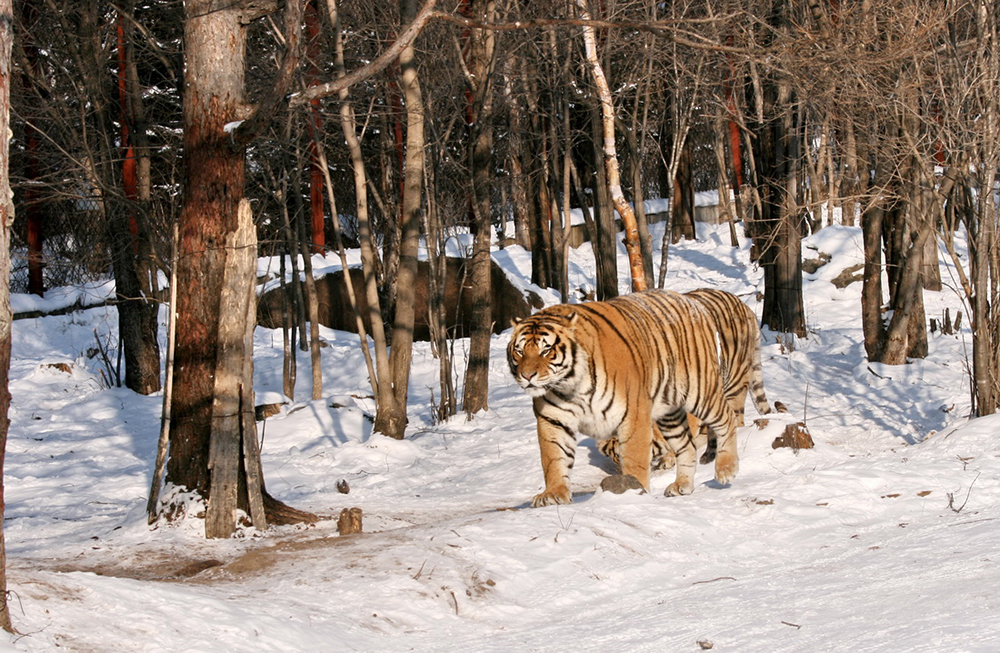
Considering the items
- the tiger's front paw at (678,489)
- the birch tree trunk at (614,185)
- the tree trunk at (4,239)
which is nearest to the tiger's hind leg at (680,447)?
the tiger's front paw at (678,489)

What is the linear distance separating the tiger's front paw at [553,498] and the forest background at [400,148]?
1.82 meters

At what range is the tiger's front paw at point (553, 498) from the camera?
749 cm

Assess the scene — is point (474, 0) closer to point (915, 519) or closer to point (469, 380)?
point (469, 380)

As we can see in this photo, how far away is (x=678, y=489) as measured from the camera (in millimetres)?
7895

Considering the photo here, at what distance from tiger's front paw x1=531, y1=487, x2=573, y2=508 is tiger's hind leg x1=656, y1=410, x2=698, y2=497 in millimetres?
809

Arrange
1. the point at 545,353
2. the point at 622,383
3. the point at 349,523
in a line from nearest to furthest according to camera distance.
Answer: the point at 349,523
the point at 545,353
the point at 622,383

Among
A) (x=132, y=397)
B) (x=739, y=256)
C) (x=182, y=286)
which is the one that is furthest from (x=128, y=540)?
(x=739, y=256)

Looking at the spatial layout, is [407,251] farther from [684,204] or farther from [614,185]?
[684,204]

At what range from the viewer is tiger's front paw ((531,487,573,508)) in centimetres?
749

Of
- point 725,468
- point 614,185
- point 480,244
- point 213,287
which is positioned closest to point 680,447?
point 725,468

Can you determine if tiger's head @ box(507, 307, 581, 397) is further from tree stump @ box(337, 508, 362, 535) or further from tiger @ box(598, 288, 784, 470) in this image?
tiger @ box(598, 288, 784, 470)

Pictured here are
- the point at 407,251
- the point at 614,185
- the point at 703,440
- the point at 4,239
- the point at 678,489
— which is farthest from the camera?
the point at 614,185

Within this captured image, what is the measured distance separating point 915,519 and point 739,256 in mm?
23328

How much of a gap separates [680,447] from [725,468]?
0.42 meters
